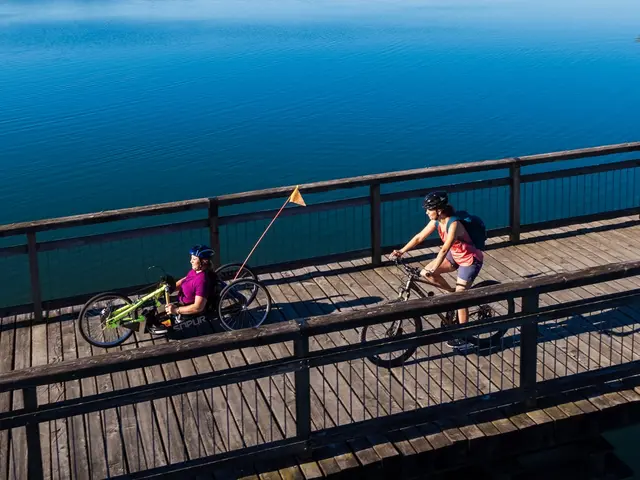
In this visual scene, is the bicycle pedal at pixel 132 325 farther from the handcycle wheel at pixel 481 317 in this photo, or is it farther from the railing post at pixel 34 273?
the handcycle wheel at pixel 481 317

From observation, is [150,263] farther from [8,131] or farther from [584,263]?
[8,131]

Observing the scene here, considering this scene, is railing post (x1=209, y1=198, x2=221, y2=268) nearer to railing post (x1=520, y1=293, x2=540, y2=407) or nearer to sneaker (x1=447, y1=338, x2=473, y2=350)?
sneaker (x1=447, y1=338, x2=473, y2=350)

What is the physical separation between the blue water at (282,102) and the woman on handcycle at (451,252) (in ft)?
52.8

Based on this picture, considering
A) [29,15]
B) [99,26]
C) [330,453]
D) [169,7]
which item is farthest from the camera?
[169,7]

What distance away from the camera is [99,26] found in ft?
232

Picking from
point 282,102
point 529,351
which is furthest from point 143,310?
point 282,102

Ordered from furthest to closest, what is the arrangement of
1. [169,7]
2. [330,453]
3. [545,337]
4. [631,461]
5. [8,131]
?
1. [169,7]
2. [8,131]
3. [631,461]
4. [545,337]
5. [330,453]

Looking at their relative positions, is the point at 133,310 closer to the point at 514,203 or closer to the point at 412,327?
the point at 412,327

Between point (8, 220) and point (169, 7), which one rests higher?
point (169, 7)

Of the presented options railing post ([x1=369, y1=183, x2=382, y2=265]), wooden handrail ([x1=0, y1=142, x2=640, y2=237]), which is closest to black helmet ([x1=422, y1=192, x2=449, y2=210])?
wooden handrail ([x1=0, y1=142, x2=640, y2=237])

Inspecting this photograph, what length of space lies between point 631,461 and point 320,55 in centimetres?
4059

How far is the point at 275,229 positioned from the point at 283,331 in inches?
573

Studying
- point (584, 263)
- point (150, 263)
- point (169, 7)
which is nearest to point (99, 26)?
point (169, 7)

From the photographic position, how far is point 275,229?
72.0ft
